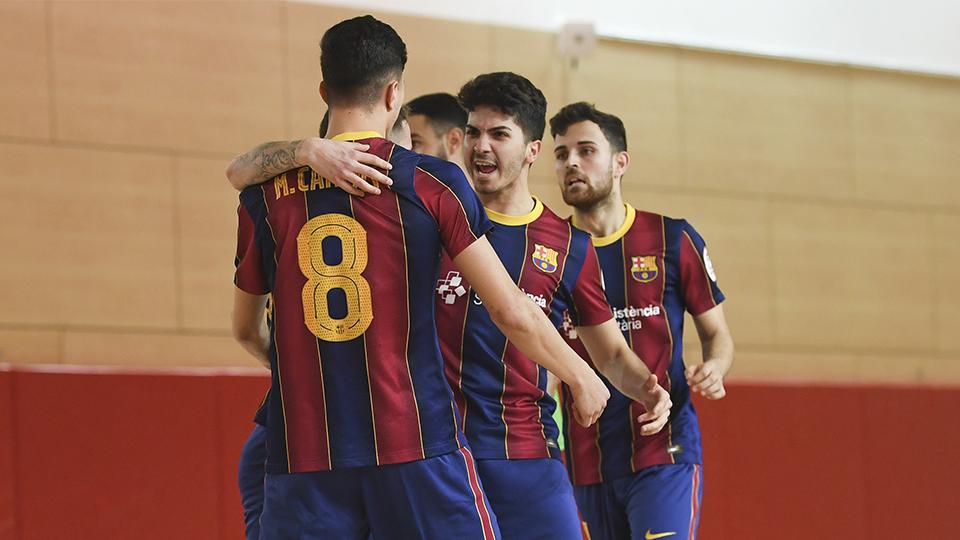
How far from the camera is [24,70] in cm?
850

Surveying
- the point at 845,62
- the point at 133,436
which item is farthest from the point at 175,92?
the point at 845,62

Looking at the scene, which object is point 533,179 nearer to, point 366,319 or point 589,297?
point 589,297

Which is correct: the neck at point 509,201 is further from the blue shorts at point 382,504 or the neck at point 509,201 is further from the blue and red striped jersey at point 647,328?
the blue shorts at point 382,504

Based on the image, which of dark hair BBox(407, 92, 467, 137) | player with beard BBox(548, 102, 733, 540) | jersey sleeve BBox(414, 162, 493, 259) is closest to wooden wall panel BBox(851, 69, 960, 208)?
player with beard BBox(548, 102, 733, 540)

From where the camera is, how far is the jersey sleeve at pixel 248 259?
11.5 feet

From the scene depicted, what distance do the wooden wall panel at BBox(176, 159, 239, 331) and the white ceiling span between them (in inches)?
64.5

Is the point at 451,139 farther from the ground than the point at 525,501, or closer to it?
farther from the ground

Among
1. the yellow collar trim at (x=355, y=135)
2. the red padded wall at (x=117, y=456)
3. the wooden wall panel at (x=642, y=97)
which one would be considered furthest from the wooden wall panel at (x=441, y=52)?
the yellow collar trim at (x=355, y=135)

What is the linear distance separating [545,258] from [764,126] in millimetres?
6910

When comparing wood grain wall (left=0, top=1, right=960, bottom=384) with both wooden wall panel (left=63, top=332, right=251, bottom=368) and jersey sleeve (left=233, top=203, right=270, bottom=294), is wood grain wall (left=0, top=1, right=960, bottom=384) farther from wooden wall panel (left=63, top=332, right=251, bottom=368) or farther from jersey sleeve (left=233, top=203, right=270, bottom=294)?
jersey sleeve (left=233, top=203, right=270, bottom=294)

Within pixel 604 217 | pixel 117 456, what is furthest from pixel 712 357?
pixel 117 456

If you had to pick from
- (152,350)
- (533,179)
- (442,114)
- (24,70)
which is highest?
(24,70)

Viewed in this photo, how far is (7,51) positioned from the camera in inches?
332

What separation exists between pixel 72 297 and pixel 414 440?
19.2ft
